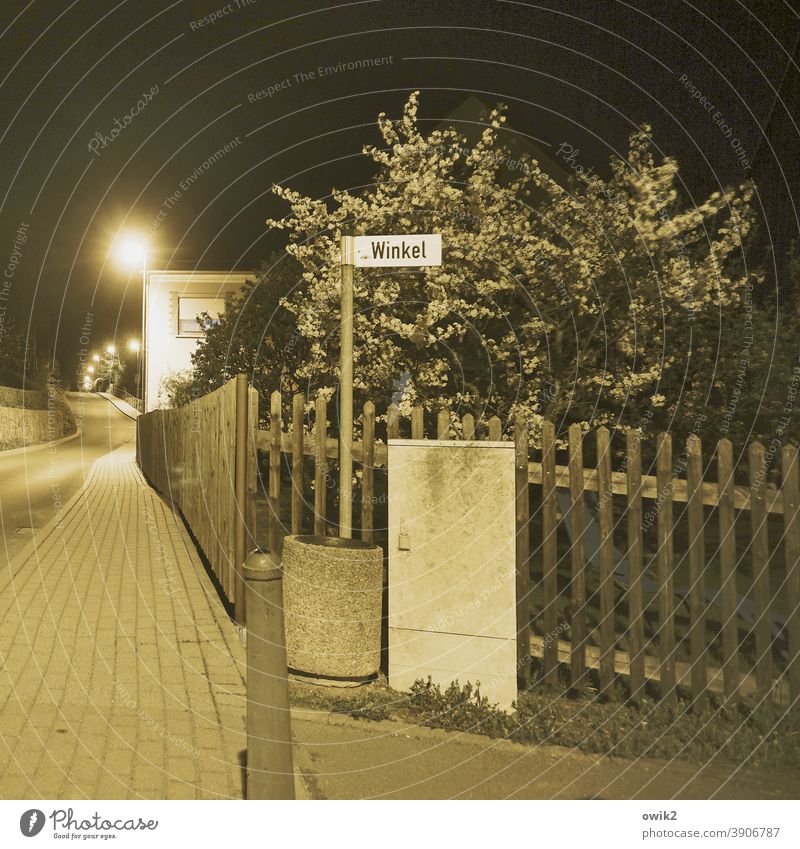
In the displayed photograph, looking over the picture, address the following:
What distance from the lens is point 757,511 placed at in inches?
175

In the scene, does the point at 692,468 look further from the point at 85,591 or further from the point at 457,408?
the point at 457,408

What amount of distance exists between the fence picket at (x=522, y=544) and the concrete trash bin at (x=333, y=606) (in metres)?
0.85

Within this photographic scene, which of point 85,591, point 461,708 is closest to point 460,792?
point 461,708

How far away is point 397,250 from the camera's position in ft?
16.6

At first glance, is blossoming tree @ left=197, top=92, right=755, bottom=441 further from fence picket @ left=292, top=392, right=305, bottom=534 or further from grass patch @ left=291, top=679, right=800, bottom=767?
grass patch @ left=291, top=679, right=800, bottom=767

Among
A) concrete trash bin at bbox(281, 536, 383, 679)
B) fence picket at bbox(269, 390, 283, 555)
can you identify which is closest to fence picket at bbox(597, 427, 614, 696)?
concrete trash bin at bbox(281, 536, 383, 679)

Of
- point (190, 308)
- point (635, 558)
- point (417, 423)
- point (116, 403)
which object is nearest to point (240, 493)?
point (417, 423)

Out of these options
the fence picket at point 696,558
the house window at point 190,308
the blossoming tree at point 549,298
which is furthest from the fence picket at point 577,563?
the house window at point 190,308

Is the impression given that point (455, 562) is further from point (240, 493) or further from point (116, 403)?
point (116, 403)

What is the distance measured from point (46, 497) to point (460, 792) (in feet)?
50.7

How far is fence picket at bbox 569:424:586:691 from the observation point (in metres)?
4.84

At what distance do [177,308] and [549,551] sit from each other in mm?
44761

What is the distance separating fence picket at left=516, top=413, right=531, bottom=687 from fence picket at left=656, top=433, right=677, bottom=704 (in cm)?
77

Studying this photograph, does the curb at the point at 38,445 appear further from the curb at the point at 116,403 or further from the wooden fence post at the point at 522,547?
the wooden fence post at the point at 522,547
